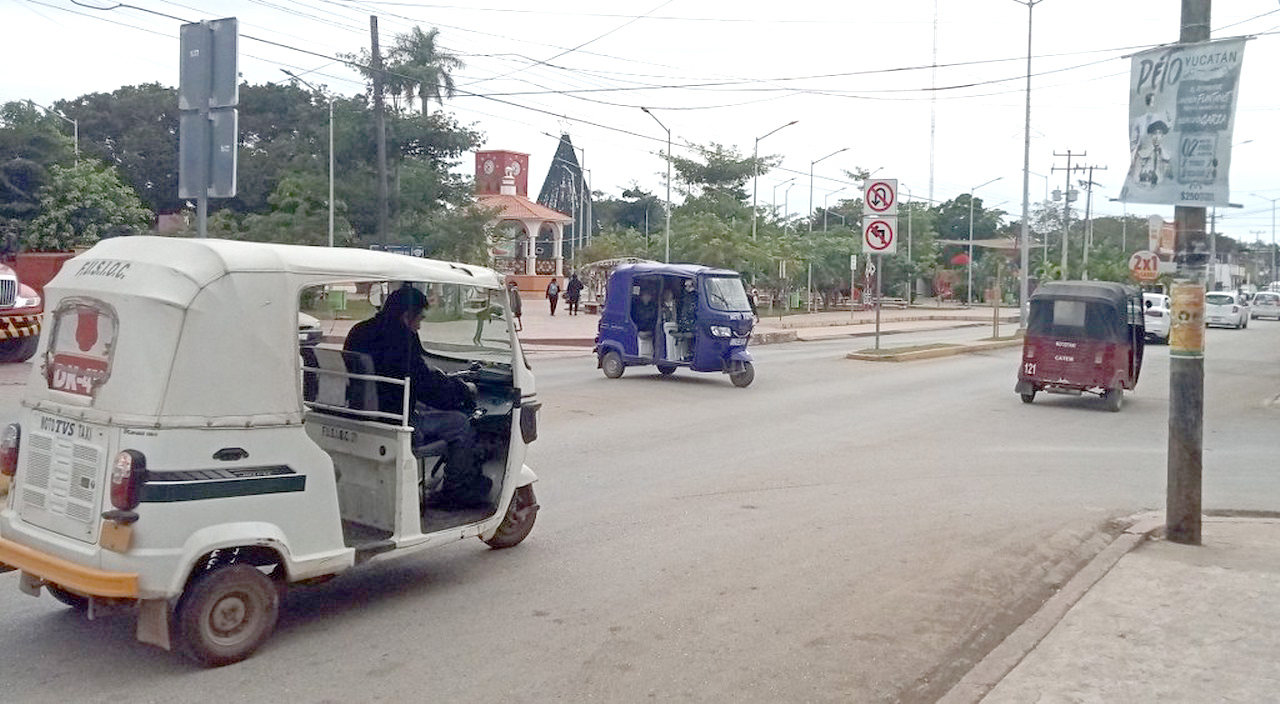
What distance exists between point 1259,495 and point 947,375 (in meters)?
12.4

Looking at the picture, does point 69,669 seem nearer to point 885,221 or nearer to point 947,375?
point 947,375

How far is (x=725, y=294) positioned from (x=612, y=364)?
2.31 m

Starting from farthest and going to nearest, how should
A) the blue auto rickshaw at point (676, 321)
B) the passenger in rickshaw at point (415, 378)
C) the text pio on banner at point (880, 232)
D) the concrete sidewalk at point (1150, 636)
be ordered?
the text pio on banner at point (880, 232) < the blue auto rickshaw at point (676, 321) < the passenger in rickshaw at point (415, 378) < the concrete sidewalk at point (1150, 636)

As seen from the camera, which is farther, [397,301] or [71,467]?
[397,301]

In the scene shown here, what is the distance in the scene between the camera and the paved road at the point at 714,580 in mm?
5590

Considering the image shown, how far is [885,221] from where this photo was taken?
1016 inches

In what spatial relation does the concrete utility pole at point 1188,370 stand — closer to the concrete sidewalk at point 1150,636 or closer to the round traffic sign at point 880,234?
the concrete sidewalk at point 1150,636

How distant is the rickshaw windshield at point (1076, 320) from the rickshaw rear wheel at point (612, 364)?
672 cm

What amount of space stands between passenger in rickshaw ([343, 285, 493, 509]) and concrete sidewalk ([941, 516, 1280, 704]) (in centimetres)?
322

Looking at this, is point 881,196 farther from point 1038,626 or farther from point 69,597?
point 69,597

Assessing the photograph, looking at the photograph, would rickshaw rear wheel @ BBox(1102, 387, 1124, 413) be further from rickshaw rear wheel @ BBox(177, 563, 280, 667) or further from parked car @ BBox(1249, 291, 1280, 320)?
parked car @ BBox(1249, 291, 1280, 320)

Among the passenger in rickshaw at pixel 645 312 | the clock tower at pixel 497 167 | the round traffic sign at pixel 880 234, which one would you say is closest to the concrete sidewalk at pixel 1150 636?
the passenger in rickshaw at pixel 645 312

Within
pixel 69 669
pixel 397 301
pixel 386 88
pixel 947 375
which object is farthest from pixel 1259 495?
pixel 386 88

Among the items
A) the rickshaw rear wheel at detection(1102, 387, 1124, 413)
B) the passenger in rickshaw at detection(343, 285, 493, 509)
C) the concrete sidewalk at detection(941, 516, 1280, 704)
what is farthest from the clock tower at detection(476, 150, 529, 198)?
the concrete sidewalk at detection(941, 516, 1280, 704)
